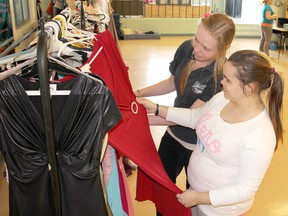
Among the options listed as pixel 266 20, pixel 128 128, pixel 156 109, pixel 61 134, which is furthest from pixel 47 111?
pixel 266 20

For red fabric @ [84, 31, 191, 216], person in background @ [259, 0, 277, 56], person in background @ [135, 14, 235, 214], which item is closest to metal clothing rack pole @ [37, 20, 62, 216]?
red fabric @ [84, 31, 191, 216]

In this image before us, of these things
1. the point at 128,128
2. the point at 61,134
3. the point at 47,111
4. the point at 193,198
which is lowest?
the point at 193,198

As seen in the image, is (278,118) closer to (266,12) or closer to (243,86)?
(243,86)

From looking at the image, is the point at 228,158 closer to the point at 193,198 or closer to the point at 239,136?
the point at 239,136

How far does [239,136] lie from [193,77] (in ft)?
1.85

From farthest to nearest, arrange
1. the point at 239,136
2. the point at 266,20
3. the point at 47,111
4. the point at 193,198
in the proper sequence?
the point at 266,20 → the point at 193,198 → the point at 239,136 → the point at 47,111

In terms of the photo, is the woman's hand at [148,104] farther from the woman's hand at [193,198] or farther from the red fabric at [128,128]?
the woman's hand at [193,198]

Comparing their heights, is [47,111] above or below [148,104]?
above

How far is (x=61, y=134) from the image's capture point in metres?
1.07

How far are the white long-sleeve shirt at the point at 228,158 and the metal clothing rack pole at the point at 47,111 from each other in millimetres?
642

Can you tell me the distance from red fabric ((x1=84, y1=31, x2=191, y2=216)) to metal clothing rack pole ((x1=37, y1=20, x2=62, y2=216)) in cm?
26

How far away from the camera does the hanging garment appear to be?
40.7 inches

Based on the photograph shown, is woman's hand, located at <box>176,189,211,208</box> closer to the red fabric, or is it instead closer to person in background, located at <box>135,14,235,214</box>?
the red fabric

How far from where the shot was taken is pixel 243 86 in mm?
1306
